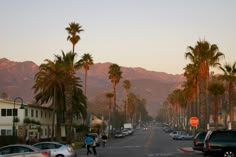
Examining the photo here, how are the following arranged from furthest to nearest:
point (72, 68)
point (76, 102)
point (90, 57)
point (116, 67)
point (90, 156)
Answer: point (116, 67), point (90, 57), point (76, 102), point (72, 68), point (90, 156)

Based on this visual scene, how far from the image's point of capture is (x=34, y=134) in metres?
76.4

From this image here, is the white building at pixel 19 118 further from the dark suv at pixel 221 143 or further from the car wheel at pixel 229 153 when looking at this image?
the car wheel at pixel 229 153

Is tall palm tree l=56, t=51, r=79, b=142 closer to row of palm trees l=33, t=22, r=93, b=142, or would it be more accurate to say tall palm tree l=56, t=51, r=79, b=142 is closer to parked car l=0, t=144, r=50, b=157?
row of palm trees l=33, t=22, r=93, b=142

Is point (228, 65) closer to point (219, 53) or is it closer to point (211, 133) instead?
point (219, 53)

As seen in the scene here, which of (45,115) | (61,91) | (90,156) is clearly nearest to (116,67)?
(45,115)

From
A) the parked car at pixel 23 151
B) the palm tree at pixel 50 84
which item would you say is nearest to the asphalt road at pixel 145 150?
the palm tree at pixel 50 84

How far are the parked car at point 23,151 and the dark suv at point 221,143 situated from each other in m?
11.7

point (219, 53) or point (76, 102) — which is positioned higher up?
point (219, 53)

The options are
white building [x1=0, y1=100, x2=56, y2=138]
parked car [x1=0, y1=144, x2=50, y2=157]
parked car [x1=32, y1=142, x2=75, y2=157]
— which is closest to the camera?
parked car [x1=0, y1=144, x2=50, y2=157]

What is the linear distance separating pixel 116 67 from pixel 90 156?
8326 centimetres

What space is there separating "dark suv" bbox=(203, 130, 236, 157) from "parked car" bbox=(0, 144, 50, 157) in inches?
461

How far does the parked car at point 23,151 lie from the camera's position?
26.6m

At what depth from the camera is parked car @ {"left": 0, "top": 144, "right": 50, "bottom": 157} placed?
87.1ft

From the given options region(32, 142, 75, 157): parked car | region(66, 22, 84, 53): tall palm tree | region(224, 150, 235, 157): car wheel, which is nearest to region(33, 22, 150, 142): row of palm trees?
region(66, 22, 84, 53): tall palm tree
